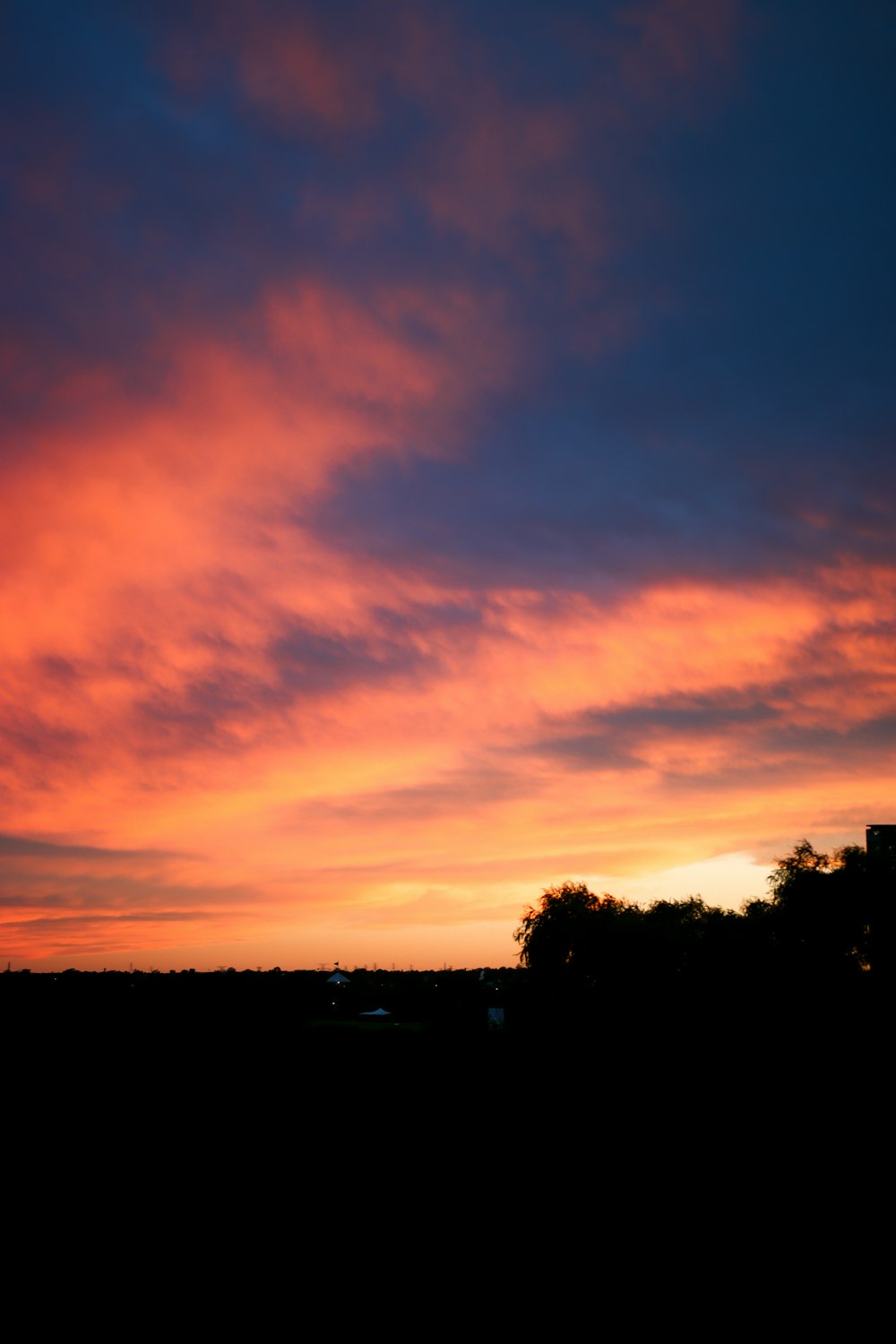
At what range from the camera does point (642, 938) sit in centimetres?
Answer: 6131

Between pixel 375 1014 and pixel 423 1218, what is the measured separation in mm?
64707

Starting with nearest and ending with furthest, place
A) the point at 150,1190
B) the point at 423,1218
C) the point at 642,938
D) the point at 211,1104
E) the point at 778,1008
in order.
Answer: the point at 423,1218 → the point at 150,1190 → the point at 211,1104 → the point at 778,1008 → the point at 642,938

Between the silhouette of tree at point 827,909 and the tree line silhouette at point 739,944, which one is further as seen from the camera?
the silhouette of tree at point 827,909

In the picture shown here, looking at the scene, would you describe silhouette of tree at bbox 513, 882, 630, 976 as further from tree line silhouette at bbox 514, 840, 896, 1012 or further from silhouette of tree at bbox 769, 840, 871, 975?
silhouette of tree at bbox 769, 840, 871, 975

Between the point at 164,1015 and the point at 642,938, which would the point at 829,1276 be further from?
the point at 642,938

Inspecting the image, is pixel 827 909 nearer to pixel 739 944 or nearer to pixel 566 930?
pixel 739 944

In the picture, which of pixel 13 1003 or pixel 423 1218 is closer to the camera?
pixel 423 1218

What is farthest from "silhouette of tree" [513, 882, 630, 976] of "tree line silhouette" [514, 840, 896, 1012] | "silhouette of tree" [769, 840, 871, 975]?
"silhouette of tree" [769, 840, 871, 975]

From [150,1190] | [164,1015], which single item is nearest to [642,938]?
[164,1015]

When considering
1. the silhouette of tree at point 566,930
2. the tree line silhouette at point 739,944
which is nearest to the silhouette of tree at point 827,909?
the tree line silhouette at point 739,944

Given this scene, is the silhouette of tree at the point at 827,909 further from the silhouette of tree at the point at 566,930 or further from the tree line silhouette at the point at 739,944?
the silhouette of tree at the point at 566,930

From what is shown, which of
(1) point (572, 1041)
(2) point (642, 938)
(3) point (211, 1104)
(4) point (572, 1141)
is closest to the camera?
(4) point (572, 1141)

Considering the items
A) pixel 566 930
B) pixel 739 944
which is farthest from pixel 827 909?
pixel 566 930

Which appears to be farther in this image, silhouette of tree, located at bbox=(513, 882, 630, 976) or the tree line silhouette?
silhouette of tree, located at bbox=(513, 882, 630, 976)
